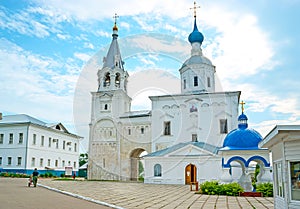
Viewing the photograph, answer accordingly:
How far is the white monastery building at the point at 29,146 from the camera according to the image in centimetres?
3672

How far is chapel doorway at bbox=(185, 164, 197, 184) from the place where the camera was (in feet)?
93.7

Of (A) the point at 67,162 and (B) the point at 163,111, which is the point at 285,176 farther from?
(A) the point at 67,162

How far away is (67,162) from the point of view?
45750 millimetres

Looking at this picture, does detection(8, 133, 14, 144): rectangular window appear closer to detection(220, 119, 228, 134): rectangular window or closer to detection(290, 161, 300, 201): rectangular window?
detection(220, 119, 228, 134): rectangular window

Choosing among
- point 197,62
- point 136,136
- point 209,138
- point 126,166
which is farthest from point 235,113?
point 126,166

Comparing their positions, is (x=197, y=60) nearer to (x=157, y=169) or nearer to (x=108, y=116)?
(x=108, y=116)

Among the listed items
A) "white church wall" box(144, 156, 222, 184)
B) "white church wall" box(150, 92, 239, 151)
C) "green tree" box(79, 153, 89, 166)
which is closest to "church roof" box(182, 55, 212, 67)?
"white church wall" box(150, 92, 239, 151)

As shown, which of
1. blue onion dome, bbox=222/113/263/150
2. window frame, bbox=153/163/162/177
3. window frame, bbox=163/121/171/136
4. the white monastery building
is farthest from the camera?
the white monastery building

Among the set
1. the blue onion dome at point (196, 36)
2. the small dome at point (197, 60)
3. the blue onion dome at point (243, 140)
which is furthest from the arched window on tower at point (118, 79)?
the blue onion dome at point (243, 140)

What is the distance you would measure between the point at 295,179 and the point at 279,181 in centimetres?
106

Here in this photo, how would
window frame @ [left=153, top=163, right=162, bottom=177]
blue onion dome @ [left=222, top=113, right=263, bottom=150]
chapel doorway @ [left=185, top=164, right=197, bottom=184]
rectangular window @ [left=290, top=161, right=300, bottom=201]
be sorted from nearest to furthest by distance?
rectangular window @ [left=290, top=161, right=300, bottom=201] → blue onion dome @ [left=222, top=113, right=263, bottom=150] → chapel doorway @ [left=185, top=164, right=197, bottom=184] → window frame @ [left=153, top=163, right=162, bottom=177]

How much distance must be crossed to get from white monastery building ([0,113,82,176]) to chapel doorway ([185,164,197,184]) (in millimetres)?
16650

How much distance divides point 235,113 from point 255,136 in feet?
48.8

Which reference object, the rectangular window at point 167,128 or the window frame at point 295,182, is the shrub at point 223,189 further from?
the rectangular window at point 167,128
